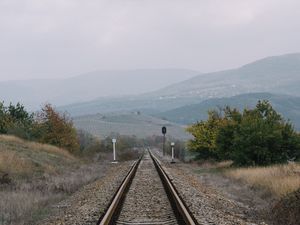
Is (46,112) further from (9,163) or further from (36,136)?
(9,163)

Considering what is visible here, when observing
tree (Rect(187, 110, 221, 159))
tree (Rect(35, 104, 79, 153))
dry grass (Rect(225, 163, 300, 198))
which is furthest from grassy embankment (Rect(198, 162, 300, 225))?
tree (Rect(35, 104, 79, 153))

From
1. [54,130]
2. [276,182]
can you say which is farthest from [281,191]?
[54,130]

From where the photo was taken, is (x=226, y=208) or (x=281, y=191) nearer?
(x=226, y=208)

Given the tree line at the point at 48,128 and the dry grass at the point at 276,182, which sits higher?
the tree line at the point at 48,128

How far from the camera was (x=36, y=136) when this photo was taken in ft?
221

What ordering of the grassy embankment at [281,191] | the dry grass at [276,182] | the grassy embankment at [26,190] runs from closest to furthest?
the grassy embankment at [281,191] < the grassy embankment at [26,190] < the dry grass at [276,182]

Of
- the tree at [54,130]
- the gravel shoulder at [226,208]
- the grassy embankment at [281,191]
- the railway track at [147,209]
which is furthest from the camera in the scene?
the tree at [54,130]

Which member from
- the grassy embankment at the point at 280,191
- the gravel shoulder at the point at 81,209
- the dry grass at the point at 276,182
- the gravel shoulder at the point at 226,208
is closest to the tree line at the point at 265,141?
the grassy embankment at the point at 280,191

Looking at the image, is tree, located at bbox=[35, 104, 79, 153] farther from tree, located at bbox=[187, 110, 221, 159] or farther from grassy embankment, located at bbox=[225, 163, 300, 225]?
grassy embankment, located at bbox=[225, 163, 300, 225]

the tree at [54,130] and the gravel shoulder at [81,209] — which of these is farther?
the tree at [54,130]

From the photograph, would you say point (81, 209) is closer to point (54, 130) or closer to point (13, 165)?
point (13, 165)

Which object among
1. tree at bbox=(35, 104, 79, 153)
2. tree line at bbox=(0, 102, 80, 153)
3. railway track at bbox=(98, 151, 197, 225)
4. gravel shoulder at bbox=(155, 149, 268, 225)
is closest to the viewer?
railway track at bbox=(98, 151, 197, 225)

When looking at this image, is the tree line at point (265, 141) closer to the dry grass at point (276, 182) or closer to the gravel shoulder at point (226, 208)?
the dry grass at point (276, 182)

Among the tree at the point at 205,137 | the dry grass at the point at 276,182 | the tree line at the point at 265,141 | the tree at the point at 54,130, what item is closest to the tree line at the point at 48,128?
the tree at the point at 54,130
